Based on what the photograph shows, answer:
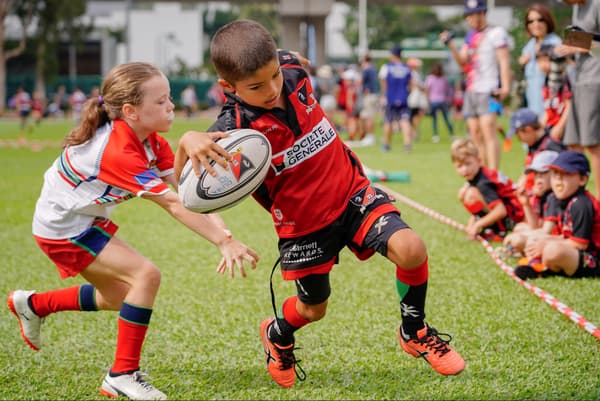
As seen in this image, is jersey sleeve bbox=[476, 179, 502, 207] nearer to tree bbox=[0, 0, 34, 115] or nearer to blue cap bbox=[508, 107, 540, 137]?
blue cap bbox=[508, 107, 540, 137]

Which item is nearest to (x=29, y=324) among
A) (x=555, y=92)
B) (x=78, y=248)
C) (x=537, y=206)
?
(x=78, y=248)

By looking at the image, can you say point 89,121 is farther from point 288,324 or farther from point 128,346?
point 288,324

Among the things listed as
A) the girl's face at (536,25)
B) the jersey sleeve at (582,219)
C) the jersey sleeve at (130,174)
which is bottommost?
the jersey sleeve at (582,219)

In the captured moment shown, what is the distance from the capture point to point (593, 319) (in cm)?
441

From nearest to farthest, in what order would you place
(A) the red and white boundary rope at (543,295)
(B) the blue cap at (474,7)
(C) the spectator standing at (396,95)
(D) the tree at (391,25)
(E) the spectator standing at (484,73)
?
(A) the red and white boundary rope at (543,295) < (E) the spectator standing at (484,73) < (B) the blue cap at (474,7) < (C) the spectator standing at (396,95) < (D) the tree at (391,25)

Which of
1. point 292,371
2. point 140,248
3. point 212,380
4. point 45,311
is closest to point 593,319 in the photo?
point 292,371

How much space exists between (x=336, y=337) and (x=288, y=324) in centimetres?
59

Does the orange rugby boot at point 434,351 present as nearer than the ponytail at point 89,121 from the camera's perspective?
Yes

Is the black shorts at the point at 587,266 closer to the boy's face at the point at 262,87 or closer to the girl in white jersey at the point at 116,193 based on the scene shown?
the girl in white jersey at the point at 116,193

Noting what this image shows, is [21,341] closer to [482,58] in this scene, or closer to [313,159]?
[313,159]

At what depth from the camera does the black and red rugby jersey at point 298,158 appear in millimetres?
3260

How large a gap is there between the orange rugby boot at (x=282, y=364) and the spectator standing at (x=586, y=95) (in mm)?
3832

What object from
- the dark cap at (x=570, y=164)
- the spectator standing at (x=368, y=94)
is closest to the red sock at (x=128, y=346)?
the dark cap at (x=570, y=164)

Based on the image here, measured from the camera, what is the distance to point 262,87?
3.07m
